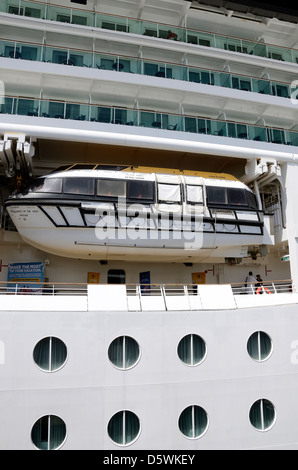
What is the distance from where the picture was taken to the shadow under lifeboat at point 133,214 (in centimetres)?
862

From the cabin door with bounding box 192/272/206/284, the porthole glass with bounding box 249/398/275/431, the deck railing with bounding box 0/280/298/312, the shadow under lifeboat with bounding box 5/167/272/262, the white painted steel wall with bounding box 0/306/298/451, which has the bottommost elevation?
the porthole glass with bounding box 249/398/275/431

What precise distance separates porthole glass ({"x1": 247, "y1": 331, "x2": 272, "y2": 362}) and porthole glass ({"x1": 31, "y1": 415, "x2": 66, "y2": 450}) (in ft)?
13.1

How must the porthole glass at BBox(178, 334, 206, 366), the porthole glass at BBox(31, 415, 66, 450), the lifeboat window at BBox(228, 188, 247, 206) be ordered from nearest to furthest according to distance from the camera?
the porthole glass at BBox(31, 415, 66, 450) < the porthole glass at BBox(178, 334, 206, 366) < the lifeboat window at BBox(228, 188, 247, 206)

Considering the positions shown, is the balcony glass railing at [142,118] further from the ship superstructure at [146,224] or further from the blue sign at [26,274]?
the blue sign at [26,274]

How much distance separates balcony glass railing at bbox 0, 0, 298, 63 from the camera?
1088 centimetres

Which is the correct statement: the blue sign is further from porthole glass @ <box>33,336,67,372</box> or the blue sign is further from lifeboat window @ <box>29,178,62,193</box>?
porthole glass @ <box>33,336,67,372</box>

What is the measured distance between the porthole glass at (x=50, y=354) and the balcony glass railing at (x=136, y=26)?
9263 millimetres

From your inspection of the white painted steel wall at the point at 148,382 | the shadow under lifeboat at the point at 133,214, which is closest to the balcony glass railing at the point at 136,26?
the shadow under lifeboat at the point at 133,214

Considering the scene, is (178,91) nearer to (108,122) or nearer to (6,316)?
(108,122)

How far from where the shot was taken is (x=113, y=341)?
6766mm

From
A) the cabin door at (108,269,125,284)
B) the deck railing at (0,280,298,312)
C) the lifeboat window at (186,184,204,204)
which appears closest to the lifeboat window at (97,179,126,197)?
the lifeboat window at (186,184,204,204)

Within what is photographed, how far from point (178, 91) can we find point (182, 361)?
7.43m

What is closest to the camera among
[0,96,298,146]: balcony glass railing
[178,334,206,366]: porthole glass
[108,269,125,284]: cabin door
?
[178,334,206,366]: porthole glass
